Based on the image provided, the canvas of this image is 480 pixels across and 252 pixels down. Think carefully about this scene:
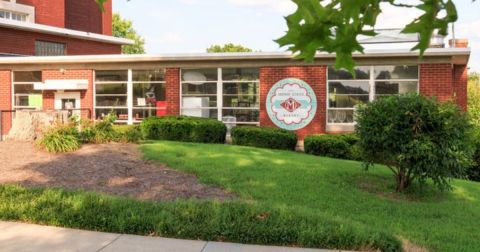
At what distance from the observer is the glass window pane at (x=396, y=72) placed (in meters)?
19.1

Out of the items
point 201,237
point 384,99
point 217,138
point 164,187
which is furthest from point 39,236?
point 217,138

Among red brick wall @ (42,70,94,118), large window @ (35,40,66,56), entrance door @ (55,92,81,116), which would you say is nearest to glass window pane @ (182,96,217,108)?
red brick wall @ (42,70,94,118)

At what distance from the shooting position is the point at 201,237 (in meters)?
6.16

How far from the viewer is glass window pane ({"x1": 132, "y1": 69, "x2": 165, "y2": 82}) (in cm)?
2170

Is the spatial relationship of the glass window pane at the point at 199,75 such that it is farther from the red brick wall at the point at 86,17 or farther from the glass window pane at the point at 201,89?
the red brick wall at the point at 86,17

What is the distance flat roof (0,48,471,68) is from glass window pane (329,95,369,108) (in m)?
1.31

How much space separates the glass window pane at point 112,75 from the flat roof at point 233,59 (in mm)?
386

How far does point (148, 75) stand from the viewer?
2191 cm

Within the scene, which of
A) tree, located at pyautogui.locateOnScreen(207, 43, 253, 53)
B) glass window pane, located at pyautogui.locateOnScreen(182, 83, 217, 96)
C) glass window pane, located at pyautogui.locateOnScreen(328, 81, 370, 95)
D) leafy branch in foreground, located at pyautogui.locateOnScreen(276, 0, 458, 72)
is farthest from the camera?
tree, located at pyautogui.locateOnScreen(207, 43, 253, 53)

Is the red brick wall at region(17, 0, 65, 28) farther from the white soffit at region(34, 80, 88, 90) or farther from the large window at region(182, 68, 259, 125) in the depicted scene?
the large window at region(182, 68, 259, 125)

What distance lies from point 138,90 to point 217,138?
5981mm

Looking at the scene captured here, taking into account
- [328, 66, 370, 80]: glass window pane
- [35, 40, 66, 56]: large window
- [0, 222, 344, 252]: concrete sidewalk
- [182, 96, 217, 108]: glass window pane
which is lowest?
[0, 222, 344, 252]: concrete sidewalk

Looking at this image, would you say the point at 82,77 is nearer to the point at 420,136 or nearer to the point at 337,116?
the point at 337,116

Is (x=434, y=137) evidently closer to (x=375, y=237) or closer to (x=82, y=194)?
(x=375, y=237)
